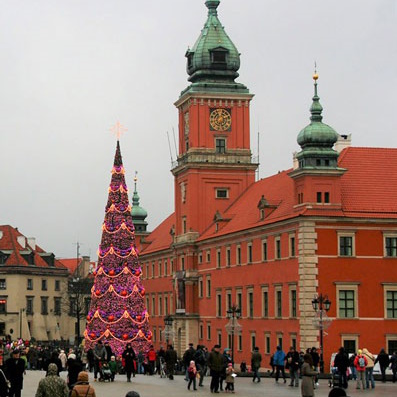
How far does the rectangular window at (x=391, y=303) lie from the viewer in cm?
6106

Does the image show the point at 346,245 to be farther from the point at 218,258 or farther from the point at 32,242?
the point at 32,242

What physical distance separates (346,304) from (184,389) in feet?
80.0

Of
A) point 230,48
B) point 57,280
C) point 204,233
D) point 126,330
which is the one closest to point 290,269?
point 126,330

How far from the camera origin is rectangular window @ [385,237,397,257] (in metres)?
61.9

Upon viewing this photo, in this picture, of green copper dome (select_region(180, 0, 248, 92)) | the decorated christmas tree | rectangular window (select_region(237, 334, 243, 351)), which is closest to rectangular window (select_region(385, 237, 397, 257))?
the decorated christmas tree

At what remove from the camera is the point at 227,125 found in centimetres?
8456

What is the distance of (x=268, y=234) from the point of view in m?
68.2

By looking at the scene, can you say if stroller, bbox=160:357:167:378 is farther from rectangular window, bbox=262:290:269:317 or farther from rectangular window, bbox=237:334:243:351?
rectangular window, bbox=237:334:243:351

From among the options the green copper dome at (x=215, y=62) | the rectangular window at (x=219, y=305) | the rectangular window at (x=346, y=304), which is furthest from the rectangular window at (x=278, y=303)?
the green copper dome at (x=215, y=62)

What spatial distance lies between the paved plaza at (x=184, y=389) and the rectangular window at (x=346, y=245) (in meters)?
17.6

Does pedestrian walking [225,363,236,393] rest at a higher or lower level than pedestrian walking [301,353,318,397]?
lower

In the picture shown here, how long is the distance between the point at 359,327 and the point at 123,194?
49.3 ft

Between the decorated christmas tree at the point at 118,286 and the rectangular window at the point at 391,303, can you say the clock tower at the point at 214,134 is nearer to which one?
the decorated christmas tree at the point at 118,286

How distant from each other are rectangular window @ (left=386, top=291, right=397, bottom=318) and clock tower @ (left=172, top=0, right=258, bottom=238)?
24.8 meters
